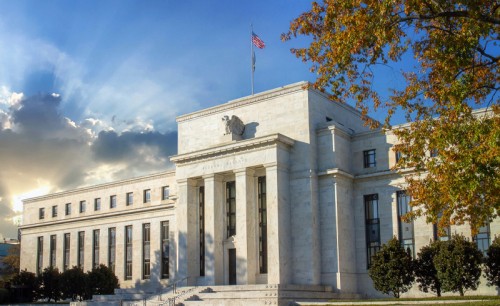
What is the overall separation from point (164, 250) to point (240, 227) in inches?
696

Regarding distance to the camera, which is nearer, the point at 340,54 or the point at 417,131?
the point at 340,54

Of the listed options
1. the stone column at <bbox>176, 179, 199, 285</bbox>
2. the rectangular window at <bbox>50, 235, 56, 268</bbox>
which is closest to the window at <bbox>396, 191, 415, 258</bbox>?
the stone column at <bbox>176, 179, 199, 285</bbox>

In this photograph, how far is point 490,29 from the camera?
25266 millimetres

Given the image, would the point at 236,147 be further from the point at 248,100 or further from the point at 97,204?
the point at 97,204

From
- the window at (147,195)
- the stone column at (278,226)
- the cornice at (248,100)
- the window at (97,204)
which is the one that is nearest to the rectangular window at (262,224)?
the stone column at (278,226)

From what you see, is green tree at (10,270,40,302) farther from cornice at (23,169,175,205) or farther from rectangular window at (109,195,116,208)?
cornice at (23,169,175,205)

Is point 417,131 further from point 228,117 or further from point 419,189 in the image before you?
point 228,117

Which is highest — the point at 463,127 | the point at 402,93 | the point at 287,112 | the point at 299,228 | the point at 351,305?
the point at 287,112

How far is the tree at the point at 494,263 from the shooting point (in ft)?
128

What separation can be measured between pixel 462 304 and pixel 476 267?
7.24 meters

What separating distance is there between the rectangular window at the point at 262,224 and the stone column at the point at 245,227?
0.80 m

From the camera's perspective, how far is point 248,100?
51.1 metres

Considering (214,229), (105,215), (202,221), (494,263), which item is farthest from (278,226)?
(105,215)

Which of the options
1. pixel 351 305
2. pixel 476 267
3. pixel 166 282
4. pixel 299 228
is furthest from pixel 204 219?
pixel 476 267
